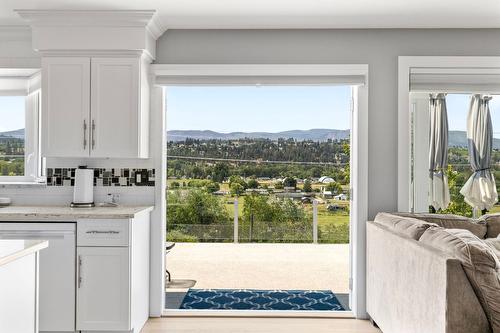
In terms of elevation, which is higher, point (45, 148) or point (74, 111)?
point (74, 111)

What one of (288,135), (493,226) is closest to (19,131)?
(288,135)

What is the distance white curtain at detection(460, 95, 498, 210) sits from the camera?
4.02 meters

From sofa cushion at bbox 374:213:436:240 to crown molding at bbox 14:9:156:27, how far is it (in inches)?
90.1

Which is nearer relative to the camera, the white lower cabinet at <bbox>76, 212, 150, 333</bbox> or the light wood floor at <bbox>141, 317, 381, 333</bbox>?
the white lower cabinet at <bbox>76, 212, 150, 333</bbox>

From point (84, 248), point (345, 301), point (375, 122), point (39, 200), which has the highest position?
point (375, 122)

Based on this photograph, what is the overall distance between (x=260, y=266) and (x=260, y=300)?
25.7 inches

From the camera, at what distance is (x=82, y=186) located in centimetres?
363

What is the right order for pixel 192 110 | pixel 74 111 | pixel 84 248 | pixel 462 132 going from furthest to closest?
pixel 192 110, pixel 462 132, pixel 74 111, pixel 84 248

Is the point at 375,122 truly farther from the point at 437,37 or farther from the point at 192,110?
the point at 192,110

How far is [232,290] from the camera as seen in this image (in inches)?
179

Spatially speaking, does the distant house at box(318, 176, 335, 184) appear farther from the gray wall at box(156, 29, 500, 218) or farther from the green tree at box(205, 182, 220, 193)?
the green tree at box(205, 182, 220, 193)

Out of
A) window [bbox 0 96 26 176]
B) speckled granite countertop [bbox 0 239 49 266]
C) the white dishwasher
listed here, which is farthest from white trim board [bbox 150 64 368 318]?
speckled granite countertop [bbox 0 239 49 266]

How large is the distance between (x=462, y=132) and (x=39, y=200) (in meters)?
3.71

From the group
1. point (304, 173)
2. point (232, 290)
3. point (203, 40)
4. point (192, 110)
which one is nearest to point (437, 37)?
point (304, 173)
